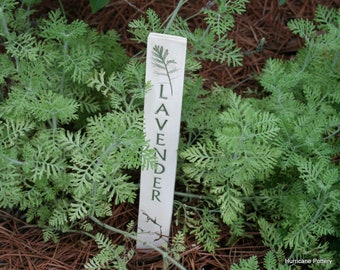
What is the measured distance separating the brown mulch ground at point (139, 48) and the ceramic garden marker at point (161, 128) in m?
0.11

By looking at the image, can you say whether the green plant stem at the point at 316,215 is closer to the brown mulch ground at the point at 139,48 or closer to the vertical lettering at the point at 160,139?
the brown mulch ground at the point at 139,48

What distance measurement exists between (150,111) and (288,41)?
3.66 ft

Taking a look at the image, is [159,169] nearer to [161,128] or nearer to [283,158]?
[161,128]

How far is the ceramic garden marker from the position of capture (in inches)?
56.1

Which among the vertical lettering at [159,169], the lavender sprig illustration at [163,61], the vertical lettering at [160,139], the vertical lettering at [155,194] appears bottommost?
the vertical lettering at [155,194]

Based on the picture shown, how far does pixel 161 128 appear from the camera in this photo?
1.53m

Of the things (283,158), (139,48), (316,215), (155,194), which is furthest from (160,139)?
(139,48)

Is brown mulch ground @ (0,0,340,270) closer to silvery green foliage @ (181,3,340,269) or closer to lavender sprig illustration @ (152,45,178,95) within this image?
silvery green foliage @ (181,3,340,269)

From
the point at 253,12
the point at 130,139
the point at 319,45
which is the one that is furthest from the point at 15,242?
the point at 253,12

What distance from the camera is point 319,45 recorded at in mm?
1771

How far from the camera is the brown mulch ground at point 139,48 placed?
1658 millimetres

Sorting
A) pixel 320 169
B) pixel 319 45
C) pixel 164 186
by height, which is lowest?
pixel 164 186

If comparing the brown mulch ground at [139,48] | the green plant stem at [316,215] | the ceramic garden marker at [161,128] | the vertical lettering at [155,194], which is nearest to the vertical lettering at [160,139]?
the ceramic garden marker at [161,128]

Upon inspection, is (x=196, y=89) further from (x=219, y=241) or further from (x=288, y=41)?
(x=288, y=41)
